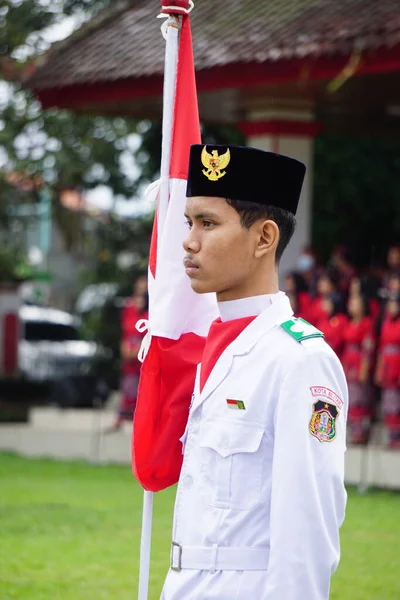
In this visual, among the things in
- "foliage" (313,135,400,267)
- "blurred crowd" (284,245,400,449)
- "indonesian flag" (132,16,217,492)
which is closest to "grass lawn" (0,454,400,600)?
"blurred crowd" (284,245,400,449)

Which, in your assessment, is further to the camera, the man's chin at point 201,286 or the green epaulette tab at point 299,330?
the man's chin at point 201,286

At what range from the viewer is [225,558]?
9.39 feet

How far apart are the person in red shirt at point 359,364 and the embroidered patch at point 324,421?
30.7ft

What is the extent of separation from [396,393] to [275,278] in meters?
8.88

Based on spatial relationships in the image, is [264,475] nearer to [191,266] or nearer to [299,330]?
[299,330]

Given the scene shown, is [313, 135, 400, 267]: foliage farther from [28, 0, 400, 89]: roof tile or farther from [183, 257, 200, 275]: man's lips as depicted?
[183, 257, 200, 275]: man's lips

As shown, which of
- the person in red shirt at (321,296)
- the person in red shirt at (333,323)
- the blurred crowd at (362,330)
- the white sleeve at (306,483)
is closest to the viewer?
the white sleeve at (306,483)

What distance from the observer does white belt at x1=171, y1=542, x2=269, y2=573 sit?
2.84 metres

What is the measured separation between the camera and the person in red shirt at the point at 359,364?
12164 mm

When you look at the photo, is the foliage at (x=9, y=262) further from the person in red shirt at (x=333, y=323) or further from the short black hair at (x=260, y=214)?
the short black hair at (x=260, y=214)

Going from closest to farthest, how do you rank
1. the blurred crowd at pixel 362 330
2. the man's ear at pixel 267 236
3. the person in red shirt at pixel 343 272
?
1. the man's ear at pixel 267 236
2. the blurred crowd at pixel 362 330
3. the person in red shirt at pixel 343 272

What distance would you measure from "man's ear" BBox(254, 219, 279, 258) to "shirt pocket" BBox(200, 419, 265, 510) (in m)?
0.43

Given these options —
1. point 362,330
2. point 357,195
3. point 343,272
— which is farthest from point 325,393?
point 357,195

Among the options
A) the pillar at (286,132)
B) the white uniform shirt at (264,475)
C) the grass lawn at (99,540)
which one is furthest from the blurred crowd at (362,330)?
the white uniform shirt at (264,475)
